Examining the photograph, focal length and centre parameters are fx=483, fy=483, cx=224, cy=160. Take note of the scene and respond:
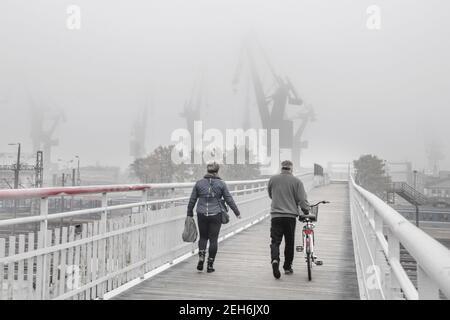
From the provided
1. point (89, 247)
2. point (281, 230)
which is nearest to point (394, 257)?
point (89, 247)

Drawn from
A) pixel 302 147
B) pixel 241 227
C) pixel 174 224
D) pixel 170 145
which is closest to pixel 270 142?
pixel 302 147

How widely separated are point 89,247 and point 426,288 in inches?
188

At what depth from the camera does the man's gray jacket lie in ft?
26.3

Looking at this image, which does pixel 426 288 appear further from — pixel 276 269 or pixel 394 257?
pixel 276 269

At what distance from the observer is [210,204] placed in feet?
27.8

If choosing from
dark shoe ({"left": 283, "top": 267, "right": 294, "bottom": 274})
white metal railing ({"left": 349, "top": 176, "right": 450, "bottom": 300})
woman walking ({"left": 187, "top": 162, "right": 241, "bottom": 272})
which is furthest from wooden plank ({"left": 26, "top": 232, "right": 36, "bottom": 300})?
dark shoe ({"left": 283, "top": 267, "right": 294, "bottom": 274})

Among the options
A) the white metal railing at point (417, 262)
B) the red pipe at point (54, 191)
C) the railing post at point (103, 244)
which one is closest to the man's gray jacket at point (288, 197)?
the red pipe at point (54, 191)

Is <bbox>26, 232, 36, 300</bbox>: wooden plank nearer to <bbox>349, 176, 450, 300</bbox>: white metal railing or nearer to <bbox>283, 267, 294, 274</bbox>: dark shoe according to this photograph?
<bbox>349, 176, 450, 300</bbox>: white metal railing

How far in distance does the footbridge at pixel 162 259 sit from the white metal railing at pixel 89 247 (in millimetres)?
11

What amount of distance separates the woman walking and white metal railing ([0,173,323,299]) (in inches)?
23.4

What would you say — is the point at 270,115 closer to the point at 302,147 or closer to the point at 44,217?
the point at 302,147

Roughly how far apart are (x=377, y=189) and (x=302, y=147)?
32.9 meters

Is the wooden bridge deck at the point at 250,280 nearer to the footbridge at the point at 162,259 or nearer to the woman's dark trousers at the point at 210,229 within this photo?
the footbridge at the point at 162,259
